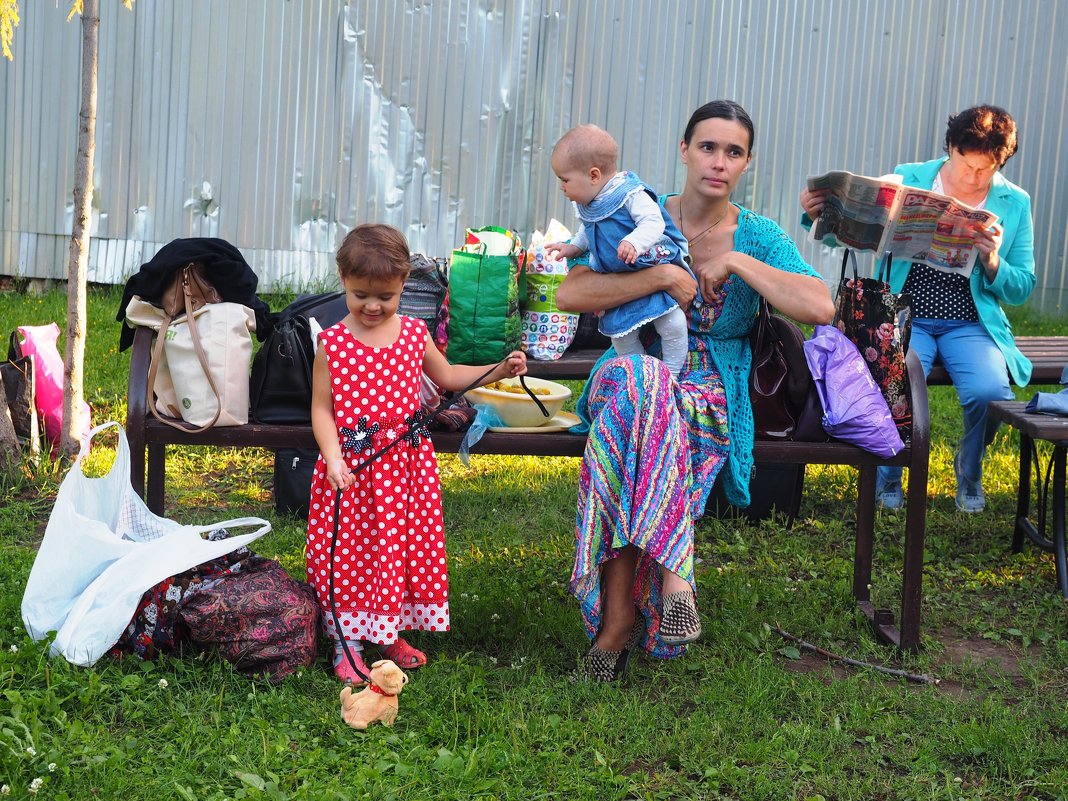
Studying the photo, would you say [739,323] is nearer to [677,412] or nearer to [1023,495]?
[677,412]

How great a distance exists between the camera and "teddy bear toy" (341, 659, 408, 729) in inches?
125

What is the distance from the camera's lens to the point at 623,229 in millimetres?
3785

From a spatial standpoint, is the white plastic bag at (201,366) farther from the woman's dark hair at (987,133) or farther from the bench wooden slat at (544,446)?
the woman's dark hair at (987,133)

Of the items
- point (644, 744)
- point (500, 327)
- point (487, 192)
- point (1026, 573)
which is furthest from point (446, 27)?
point (644, 744)

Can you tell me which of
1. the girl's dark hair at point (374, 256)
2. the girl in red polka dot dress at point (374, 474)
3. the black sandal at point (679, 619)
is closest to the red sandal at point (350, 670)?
the girl in red polka dot dress at point (374, 474)

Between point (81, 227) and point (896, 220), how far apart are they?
353 centimetres

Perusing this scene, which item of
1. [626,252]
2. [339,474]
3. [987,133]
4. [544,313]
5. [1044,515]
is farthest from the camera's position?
[987,133]

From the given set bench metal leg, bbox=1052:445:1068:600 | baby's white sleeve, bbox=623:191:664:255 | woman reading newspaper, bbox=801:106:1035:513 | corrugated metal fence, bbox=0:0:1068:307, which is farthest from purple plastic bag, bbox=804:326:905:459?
corrugated metal fence, bbox=0:0:1068:307

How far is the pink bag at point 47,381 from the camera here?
542 cm

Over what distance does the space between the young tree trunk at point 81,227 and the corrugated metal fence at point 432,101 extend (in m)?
3.23

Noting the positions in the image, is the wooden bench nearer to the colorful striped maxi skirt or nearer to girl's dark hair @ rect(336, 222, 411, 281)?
the colorful striped maxi skirt

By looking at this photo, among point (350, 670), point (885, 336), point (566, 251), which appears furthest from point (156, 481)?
point (885, 336)

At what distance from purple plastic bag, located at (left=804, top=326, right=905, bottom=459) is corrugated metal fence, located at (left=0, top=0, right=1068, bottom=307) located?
196 inches

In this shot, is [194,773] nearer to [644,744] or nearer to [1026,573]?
[644,744]
